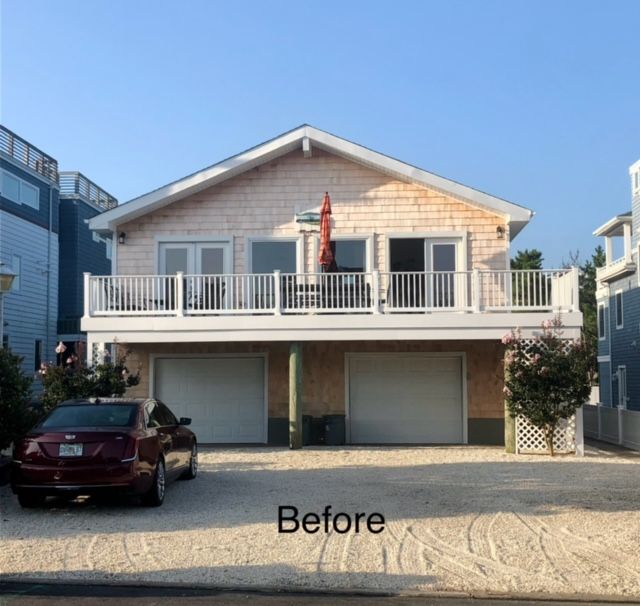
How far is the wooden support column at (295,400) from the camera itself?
1606 centimetres

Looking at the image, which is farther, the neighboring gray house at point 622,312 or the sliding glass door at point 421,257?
the neighboring gray house at point 622,312

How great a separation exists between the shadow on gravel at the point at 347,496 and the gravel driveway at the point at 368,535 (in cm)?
3

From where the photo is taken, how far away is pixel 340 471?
1309 cm

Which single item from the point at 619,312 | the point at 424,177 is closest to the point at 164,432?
the point at 424,177

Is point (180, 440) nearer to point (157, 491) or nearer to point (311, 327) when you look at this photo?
point (157, 491)

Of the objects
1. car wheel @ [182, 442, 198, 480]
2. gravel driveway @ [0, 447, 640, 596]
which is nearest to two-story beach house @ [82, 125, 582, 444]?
gravel driveway @ [0, 447, 640, 596]

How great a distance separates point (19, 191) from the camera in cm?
2775

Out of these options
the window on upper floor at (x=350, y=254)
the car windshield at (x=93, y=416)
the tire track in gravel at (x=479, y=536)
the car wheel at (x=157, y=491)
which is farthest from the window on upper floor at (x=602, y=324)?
the car windshield at (x=93, y=416)

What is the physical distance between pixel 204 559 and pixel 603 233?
91.5ft

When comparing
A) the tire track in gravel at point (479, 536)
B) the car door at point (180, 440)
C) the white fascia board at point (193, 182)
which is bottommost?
the tire track in gravel at point (479, 536)

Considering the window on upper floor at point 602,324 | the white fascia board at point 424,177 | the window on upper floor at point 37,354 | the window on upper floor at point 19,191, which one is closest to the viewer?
the white fascia board at point 424,177

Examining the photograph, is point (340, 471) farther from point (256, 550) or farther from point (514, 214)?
point (514, 214)

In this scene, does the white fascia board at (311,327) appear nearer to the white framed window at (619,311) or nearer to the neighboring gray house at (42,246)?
the neighboring gray house at (42,246)

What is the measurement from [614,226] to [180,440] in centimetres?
2365
